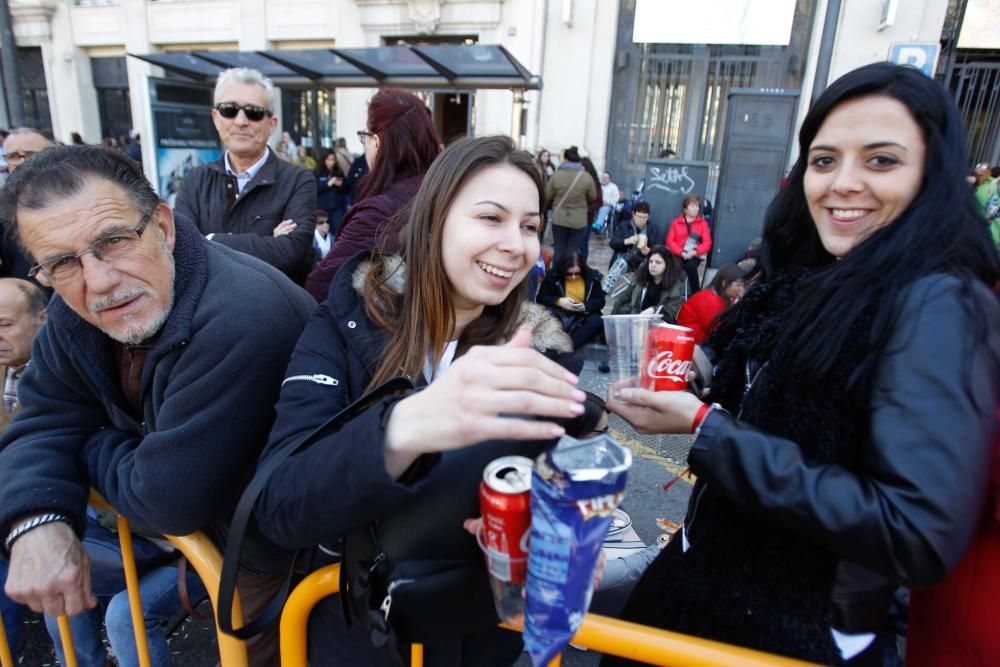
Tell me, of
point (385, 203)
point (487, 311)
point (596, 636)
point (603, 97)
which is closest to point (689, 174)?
point (603, 97)

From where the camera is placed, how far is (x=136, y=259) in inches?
62.4

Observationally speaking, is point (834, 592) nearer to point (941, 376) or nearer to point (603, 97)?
point (941, 376)

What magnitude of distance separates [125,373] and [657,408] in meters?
→ 1.58

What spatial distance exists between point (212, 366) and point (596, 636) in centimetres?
116

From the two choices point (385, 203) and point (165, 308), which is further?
point (385, 203)

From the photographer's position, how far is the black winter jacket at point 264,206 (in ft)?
10.7

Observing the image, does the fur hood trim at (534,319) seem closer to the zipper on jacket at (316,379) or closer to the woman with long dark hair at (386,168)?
the zipper on jacket at (316,379)

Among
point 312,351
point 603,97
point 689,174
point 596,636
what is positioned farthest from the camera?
point 603,97

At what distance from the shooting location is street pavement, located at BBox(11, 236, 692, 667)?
2494 mm

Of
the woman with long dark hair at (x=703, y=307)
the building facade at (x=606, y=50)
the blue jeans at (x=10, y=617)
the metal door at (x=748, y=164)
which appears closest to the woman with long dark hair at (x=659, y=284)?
the woman with long dark hair at (x=703, y=307)

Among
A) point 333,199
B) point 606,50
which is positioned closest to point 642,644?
point 333,199

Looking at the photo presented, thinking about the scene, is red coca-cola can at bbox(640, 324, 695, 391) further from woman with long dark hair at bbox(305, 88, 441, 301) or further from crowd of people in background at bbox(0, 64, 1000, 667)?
woman with long dark hair at bbox(305, 88, 441, 301)

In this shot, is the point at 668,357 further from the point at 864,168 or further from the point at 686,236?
the point at 686,236

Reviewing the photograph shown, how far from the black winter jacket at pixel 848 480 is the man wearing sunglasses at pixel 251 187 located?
8.93 ft
